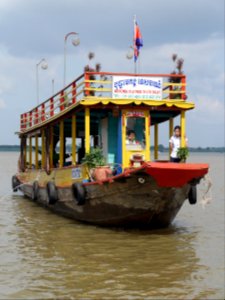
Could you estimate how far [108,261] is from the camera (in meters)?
8.42

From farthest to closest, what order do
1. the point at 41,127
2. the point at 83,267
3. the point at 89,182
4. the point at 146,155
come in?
1. the point at 41,127
2. the point at 146,155
3. the point at 89,182
4. the point at 83,267

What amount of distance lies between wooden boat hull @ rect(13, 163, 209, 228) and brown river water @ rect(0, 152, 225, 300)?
0.24 metres

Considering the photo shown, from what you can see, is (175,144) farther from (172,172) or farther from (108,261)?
(108,261)

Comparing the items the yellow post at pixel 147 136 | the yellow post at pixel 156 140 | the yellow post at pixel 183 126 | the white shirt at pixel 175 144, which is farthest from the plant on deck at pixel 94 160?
the yellow post at pixel 156 140

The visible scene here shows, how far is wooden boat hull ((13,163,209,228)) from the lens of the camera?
10.1 meters

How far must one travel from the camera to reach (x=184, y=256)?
354 inches

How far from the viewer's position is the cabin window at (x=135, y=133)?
11750 millimetres

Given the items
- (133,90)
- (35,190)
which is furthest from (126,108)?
(35,190)

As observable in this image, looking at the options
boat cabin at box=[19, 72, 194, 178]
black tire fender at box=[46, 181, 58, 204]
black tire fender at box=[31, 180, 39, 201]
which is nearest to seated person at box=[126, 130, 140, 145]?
boat cabin at box=[19, 72, 194, 178]

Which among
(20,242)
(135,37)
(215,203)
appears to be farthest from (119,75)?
(215,203)

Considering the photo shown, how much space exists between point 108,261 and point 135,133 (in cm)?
441

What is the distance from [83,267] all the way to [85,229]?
3.32 m

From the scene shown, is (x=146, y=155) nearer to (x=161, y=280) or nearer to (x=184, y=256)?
(x=184, y=256)

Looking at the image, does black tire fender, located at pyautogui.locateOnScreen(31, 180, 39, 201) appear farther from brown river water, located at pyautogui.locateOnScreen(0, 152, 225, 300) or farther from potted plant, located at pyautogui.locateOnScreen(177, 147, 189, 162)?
potted plant, located at pyautogui.locateOnScreen(177, 147, 189, 162)
